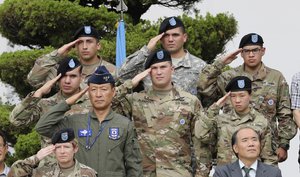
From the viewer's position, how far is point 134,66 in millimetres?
8906

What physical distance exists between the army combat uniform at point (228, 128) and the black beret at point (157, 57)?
0.62 m

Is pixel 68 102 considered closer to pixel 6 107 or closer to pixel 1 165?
pixel 1 165

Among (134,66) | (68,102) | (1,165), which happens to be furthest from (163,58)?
(1,165)

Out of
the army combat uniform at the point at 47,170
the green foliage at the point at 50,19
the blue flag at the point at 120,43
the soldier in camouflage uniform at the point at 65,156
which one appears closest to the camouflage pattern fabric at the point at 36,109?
the army combat uniform at the point at 47,170

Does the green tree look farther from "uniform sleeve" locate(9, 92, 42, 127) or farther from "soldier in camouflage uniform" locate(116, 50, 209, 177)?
"uniform sleeve" locate(9, 92, 42, 127)

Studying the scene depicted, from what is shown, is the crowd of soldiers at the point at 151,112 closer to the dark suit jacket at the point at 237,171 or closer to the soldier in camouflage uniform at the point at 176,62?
the soldier in camouflage uniform at the point at 176,62

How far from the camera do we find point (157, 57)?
337 inches

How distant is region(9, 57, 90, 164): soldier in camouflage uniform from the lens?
838 cm

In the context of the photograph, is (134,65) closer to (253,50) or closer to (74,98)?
(74,98)

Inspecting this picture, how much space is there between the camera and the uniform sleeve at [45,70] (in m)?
9.08

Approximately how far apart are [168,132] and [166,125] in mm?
65

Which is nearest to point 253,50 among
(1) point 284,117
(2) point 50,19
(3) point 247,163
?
(1) point 284,117

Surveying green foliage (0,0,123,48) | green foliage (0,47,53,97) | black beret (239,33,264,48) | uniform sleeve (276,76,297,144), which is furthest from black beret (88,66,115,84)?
green foliage (0,0,123,48)

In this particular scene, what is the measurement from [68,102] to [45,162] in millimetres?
592
